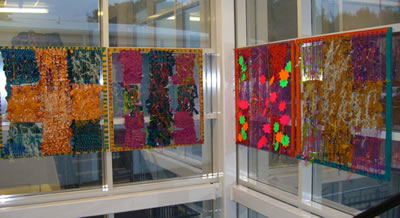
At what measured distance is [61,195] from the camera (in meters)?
3.33

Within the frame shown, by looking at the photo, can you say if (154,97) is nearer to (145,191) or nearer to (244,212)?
(145,191)

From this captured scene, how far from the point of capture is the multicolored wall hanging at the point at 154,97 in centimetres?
338

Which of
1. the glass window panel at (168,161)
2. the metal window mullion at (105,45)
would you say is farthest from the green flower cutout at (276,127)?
the metal window mullion at (105,45)

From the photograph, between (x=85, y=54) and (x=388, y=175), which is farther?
(x=85, y=54)

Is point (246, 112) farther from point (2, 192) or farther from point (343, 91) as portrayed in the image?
point (2, 192)

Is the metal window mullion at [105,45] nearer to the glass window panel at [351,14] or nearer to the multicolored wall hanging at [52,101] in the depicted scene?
the multicolored wall hanging at [52,101]

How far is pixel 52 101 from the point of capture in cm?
319

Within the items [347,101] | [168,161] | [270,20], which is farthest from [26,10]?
[347,101]

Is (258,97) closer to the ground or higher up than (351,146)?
higher up

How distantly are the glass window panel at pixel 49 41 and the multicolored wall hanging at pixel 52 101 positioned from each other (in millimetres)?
90

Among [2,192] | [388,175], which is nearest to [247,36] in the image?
[388,175]

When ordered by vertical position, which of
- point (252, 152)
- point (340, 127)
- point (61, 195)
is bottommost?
point (61, 195)

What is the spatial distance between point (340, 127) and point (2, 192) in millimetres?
2452

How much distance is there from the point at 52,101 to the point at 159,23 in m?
1.08
